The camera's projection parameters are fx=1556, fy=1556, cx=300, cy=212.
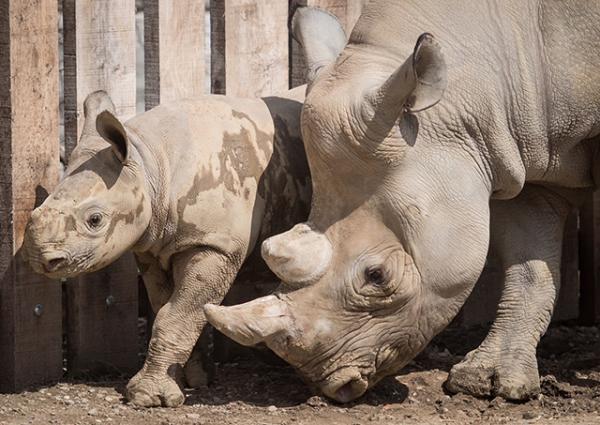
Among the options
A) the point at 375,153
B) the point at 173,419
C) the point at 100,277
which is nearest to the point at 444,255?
the point at 375,153

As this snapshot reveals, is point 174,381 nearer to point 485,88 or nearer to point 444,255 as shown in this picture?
point 444,255

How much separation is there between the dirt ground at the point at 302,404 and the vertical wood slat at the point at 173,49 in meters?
1.38

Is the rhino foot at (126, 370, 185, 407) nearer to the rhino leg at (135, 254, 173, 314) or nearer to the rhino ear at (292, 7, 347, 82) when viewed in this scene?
the rhino leg at (135, 254, 173, 314)

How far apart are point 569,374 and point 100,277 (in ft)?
7.38

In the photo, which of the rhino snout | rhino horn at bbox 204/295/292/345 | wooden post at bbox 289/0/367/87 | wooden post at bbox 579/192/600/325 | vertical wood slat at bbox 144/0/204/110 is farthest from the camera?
wooden post at bbox 579/192/600/325

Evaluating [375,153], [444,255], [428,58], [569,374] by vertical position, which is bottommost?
[569,374]

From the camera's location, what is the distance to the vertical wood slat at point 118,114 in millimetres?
7121

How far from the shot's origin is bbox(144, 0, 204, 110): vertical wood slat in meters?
7.32

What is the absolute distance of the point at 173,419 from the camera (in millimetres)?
6363

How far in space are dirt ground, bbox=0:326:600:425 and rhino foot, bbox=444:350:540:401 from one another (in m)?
0.05

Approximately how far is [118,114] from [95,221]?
1029 millimetres

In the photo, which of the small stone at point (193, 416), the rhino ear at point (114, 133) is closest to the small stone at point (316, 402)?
the small stone at point (193, 416)

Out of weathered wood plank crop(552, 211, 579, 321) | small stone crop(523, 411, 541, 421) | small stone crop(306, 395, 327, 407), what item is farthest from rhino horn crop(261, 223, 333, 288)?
weathered wood plank crop(552, 211, 579, 321)

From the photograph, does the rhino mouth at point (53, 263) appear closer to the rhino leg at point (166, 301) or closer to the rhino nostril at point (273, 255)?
the rhino leg at point (166, 301)
